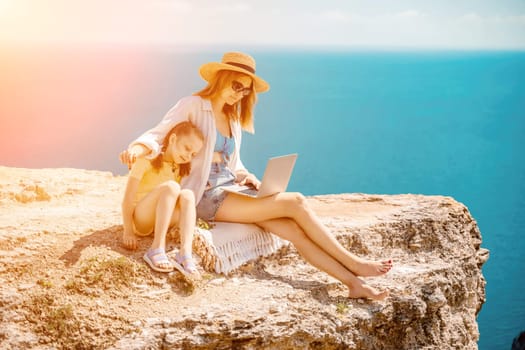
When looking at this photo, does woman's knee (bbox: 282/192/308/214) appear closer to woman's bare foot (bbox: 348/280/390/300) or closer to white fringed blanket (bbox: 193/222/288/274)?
white fringed blanket (bbox: 193/222/288/274)

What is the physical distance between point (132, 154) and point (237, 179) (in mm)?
1134

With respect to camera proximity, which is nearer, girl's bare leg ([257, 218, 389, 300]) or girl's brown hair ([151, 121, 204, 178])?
girl's brown hair ([151, 121, 204, 178])

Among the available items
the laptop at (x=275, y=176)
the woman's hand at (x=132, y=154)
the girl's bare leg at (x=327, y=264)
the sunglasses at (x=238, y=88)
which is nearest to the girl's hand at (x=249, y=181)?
the laptop at (x=275, y=176)

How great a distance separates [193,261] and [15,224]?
1526 millimetres

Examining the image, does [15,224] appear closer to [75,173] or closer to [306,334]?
[306,334]

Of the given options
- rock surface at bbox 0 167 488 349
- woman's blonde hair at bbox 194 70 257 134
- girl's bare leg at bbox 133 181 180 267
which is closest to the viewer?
rock surface at bbox 0 167 488 349

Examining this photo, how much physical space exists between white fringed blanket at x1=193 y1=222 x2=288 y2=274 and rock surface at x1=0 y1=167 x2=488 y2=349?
0.10 m

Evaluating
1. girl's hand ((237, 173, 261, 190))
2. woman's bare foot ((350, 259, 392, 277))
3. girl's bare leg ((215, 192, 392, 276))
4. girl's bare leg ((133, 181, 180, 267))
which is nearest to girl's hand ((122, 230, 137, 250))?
girl's bare leg ((133, 181, 180, 267))

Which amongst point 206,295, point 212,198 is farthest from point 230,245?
point 206,295

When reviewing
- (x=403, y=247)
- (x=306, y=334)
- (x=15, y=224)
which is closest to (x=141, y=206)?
(x=15, y=224)

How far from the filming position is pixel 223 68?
5152 millimetres

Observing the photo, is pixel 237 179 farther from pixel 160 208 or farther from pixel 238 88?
pixel 160 208

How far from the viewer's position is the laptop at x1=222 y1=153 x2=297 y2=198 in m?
4.89

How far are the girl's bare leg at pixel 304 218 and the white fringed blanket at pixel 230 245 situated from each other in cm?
16
